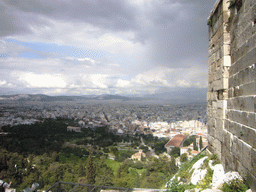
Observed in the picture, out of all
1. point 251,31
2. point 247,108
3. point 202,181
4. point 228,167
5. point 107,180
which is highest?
point 251,31

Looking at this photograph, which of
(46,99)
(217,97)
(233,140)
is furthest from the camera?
(46,99)

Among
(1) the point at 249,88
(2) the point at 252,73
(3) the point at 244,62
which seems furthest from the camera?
(3) the point at 244,62

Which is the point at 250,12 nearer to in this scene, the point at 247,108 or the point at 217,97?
the point at 247,108

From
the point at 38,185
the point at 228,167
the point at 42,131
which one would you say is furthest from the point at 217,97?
the point at 42,131

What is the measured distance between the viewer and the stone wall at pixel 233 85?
238 centimetres

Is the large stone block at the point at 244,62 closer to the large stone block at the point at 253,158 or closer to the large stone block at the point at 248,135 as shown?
the large stone block at the point at 248,135

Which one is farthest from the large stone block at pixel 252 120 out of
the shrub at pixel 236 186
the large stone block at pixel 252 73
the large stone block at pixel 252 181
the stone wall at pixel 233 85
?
the shrub at pixel 236 186

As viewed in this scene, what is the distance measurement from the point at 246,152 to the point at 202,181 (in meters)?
Result: 1.29

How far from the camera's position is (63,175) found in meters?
15.7

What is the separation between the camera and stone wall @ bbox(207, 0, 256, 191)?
2.38m

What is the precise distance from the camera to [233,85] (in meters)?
3.23

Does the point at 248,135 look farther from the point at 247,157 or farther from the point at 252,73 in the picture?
the point at 252,73

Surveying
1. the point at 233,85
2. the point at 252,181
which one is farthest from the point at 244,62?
the point at 252,181

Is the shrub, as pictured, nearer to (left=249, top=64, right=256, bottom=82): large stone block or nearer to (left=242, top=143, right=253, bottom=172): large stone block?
(left=242, top=143, right=253, bottom=172): large stone block
